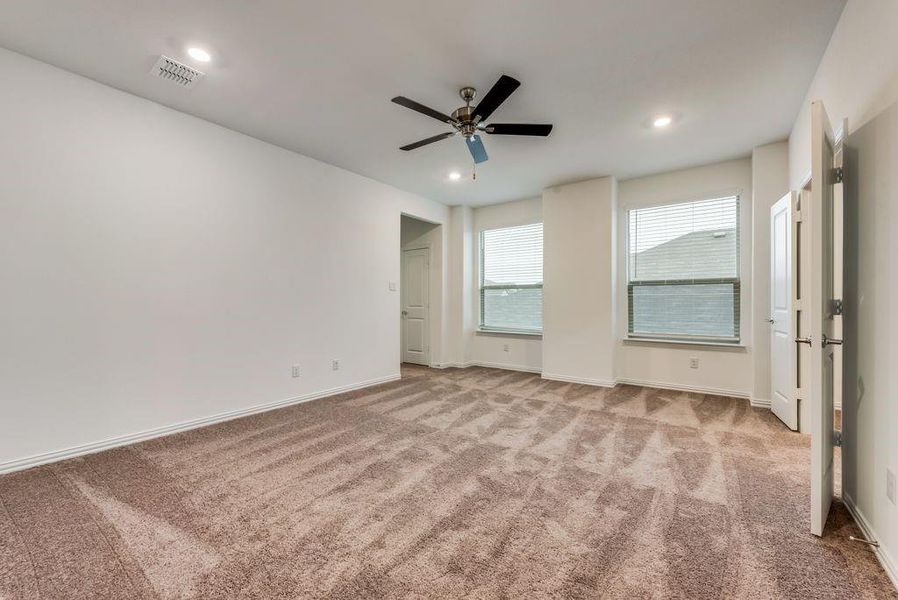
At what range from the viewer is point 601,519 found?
1.90m

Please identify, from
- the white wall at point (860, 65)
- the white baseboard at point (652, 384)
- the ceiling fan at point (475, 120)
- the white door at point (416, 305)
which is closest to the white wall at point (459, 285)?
the white door at point (416, 305)

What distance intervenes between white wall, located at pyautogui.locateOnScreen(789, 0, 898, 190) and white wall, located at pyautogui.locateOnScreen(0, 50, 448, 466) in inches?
168

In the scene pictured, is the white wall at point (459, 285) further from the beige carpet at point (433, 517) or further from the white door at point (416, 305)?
the beige carpet at point (433, 517)

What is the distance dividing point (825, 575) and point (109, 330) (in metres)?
4.33

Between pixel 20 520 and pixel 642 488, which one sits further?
pixel 642 488

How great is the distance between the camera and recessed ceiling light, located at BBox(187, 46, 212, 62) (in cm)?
243

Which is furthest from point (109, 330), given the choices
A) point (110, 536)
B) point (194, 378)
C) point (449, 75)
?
point (449, 75)

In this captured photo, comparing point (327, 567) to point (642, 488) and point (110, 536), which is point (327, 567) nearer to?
point (110, 536)

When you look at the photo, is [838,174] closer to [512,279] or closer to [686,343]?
[686,343]

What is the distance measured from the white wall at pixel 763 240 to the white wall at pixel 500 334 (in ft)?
8.53

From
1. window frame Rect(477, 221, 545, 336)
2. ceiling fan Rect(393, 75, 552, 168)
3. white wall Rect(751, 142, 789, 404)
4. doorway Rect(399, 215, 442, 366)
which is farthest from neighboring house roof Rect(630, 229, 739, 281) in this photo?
doorway Rect(399, 215, 442, 366)

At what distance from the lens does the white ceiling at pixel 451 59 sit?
2100 millimetres

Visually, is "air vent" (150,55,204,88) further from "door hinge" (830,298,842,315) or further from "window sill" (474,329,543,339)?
"window sill" (474,329,543,339)

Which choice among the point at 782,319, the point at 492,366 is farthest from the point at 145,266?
the point at 782,319
